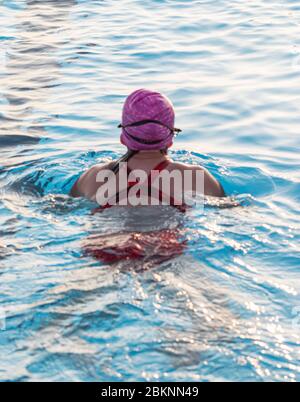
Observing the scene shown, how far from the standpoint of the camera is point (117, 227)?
5660 mm

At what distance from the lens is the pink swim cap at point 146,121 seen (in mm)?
6035

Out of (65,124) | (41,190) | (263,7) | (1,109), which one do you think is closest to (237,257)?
(41,190)

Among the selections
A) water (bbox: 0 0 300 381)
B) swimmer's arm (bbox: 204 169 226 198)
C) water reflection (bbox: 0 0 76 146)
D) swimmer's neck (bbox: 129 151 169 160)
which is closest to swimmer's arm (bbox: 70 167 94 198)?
water (bbox: 0 0 300 381)

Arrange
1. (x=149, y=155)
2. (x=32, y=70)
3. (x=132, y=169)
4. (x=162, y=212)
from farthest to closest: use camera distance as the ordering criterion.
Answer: (x=32, y=70), (x=149, y=155), (x=132, y=169), (x=162, y=212)

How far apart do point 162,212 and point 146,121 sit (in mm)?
726

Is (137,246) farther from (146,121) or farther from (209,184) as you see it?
(209,184)

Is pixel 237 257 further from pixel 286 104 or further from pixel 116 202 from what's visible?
pixel 286 104

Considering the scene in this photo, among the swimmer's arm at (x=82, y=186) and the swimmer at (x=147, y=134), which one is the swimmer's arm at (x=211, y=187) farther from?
the swimmer's arm at (x=82, y=186)

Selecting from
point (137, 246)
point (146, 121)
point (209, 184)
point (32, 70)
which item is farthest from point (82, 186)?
point (32, 70)

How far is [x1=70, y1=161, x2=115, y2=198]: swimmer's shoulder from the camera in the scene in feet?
20.3

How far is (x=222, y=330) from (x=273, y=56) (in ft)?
25.3

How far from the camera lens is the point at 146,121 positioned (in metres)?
6.04

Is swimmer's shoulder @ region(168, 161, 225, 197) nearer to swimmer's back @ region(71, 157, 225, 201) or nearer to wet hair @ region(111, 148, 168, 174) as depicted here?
swimmer's back @ region(71, 157, 225, 201)
